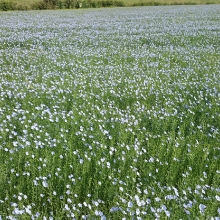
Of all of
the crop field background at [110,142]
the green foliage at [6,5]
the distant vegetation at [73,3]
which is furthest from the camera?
the distant vegetation at [73,3]

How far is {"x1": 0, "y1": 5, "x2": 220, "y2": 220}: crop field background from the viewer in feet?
12.1

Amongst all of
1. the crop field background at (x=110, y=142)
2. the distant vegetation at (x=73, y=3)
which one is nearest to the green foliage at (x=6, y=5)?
the distant vegetation at (x=73, y=3)

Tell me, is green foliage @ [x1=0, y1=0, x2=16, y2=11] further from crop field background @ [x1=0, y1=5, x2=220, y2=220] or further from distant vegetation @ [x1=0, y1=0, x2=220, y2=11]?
crop field background @ [x1=0, y1=5, x2=220, y2=220]

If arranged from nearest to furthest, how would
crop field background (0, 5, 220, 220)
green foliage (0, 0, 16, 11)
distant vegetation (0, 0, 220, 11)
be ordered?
1. crop field background (0, 5, 220, 220)
2. green foliage (0, 0, 16, 11)
3. distant vegetation (0, 0, 220, 11)

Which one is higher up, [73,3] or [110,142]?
[73,3]

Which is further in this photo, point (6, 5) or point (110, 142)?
point (6, 5)

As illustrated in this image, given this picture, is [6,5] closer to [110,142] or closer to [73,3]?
[73,3]

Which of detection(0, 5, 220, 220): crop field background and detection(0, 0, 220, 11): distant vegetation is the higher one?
detection(0, 0, 220, 11): distant vegetation

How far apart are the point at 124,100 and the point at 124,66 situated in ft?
12.1

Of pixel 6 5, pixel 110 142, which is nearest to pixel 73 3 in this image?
pixel 6 5

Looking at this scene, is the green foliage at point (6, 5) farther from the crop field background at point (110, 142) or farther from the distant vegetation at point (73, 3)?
the crop field background at point (110, 142)

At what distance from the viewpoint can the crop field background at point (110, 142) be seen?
368cm

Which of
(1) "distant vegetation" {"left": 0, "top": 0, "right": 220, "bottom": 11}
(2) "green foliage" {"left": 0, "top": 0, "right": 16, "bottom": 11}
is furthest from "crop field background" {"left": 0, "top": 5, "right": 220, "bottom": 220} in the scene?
(1) "distant vegetation" {"left": 0, "top": 0, "right": 220, "bottom": 11}

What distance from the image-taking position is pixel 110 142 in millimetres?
5230
